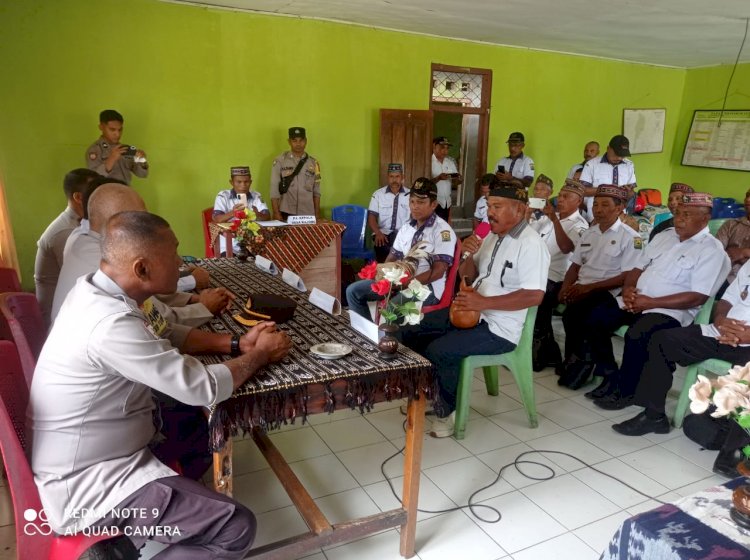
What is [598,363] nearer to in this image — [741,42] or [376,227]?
[376,227]

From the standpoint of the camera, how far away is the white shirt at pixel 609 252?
364cm

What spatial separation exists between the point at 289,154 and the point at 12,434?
177 inches

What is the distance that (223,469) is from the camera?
5.36 ft

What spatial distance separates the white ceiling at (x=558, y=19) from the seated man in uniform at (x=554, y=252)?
6.14 ft

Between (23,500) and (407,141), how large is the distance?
549cm

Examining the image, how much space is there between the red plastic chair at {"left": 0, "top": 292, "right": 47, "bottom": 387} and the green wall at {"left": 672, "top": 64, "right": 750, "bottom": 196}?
354 inches

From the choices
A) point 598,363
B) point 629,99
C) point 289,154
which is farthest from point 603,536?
point 629,99

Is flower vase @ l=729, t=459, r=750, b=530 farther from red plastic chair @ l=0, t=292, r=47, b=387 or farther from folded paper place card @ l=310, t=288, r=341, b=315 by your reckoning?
red plastic chair @ l=0, t=292, r=47, b=387

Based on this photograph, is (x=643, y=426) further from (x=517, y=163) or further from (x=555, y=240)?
(x=517, y=163)

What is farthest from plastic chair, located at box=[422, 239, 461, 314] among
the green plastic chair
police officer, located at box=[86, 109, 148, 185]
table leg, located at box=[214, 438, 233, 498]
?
police officer, located at box=[86, 109, 148, 185]

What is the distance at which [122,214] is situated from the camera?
59.2 inches

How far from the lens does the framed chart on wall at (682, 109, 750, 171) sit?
25.9ft

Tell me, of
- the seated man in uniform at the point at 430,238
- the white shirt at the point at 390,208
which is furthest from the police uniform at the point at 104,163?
the seated man in uniform at the point at 430,238

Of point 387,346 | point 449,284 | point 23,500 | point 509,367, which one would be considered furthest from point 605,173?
point 23,500
